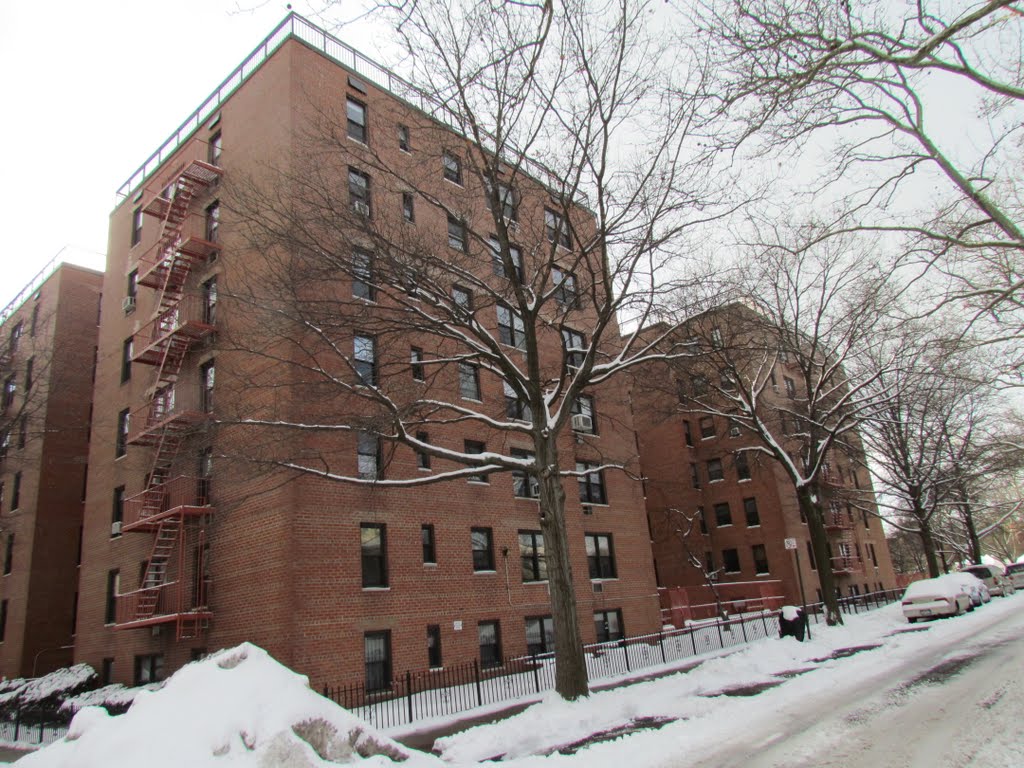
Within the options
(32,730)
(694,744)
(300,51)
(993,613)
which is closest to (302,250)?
(694,744)

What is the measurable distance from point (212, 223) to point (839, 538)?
134ft

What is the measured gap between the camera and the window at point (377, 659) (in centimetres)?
1819

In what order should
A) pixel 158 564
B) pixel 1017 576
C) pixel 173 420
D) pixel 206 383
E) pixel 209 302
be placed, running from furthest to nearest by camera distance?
1. pixel 1017 576
2. pixel 209 302
3. pixel 206 383
4. pixel 158 564
5. pixel 173 420

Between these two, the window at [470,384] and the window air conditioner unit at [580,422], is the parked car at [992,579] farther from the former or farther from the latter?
the window at [470,384]

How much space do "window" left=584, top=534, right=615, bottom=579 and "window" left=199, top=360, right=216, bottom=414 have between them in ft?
46.9

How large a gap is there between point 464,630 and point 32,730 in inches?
460

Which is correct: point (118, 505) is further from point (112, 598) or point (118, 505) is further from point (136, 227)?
point (136, 227)

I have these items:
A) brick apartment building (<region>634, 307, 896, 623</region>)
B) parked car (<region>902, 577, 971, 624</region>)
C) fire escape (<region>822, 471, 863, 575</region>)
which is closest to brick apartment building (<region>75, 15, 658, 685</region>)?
parked car (<region>902, 577, 971, 624</region>)

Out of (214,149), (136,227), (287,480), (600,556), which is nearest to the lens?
(287,480)

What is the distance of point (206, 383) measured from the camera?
2155 centimetres

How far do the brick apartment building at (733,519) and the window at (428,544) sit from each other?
18.2 metres

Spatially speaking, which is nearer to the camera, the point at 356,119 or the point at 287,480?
the point at 287,480

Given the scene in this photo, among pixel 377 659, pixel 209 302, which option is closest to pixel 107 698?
pixel 377 659

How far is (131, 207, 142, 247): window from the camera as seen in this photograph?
1099 inches
